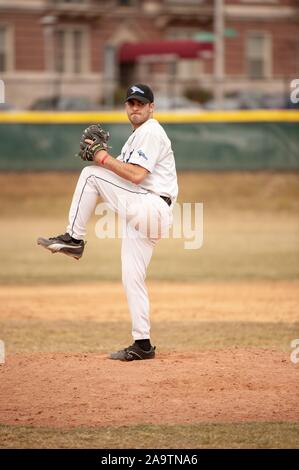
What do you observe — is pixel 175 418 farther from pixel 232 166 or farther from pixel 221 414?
pixel 232 166

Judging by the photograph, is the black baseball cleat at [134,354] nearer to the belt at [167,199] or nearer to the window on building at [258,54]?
the belt at [167,199]

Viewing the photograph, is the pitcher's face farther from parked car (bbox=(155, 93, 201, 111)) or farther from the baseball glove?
parked car (bbox=(155, 93, 201, 111))

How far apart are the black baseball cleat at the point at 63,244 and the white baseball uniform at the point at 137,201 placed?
49 millimetres

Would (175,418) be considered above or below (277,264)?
below

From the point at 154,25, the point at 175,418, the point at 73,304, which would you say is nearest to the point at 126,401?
the point at 175,418

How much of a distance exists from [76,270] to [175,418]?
33.2ft

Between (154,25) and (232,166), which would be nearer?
(232,166)

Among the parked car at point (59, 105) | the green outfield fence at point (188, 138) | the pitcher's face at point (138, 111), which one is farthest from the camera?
the parked car at point (59, 105)

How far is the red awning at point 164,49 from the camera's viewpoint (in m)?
35.5

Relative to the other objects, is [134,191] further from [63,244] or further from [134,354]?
[134,354]

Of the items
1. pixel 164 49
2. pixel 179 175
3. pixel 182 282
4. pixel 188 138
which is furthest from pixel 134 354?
pixel 164 49

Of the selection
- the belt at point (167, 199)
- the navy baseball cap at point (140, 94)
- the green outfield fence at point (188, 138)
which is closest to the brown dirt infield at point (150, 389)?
the belt at point (167, 199)

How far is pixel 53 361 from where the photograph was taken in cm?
743
